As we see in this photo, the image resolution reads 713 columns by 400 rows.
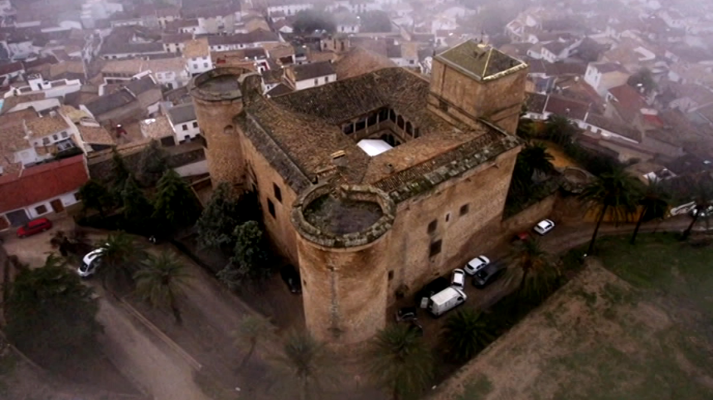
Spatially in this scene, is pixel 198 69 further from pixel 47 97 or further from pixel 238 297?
pixel 238 297

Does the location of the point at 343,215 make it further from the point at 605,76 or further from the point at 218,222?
the point at 605,76

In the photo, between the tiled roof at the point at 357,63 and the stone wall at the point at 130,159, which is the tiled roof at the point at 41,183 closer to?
the stone wall at the point at 130,159

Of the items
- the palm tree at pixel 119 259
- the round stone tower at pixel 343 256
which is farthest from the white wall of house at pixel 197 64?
the round stone tower at pixel 343 256

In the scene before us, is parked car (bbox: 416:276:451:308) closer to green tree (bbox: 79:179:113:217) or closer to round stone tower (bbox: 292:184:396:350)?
round stone tower (bbox: 292:184:396:350)

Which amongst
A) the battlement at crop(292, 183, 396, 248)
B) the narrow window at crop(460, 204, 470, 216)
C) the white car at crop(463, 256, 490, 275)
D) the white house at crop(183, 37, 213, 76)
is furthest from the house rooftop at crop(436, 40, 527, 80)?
the white house at crop(183, 37, 213, 76)

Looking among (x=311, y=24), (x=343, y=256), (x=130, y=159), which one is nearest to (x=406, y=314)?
(x=343, y=256)
